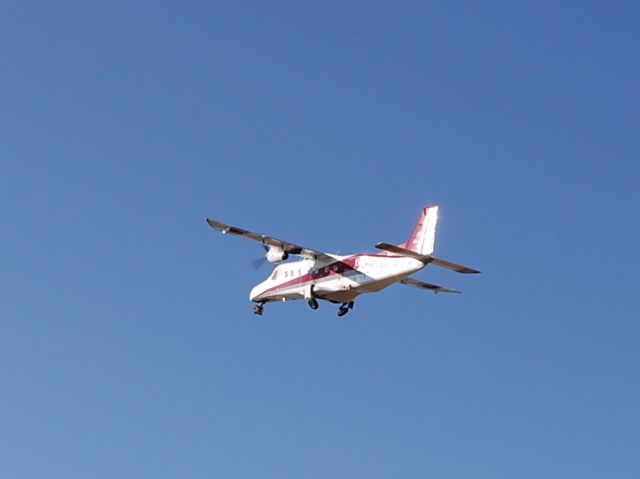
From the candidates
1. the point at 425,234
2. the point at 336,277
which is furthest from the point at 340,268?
the point at 425,234

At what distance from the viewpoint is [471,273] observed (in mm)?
93438

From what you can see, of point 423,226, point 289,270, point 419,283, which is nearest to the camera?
point 423,226

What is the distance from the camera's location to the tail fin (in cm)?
8825

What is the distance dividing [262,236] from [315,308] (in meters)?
5.81

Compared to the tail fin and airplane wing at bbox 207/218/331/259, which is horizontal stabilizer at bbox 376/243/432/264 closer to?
the tail fin

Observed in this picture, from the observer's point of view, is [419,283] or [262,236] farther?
[419,283]

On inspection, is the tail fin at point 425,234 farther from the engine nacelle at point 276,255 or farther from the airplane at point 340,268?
the engine nacelle at point 276,255

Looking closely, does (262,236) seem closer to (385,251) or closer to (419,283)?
(385,251)

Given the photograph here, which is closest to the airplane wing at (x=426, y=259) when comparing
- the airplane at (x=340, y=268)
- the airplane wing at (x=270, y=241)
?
the airplane at (x=340, y=268)

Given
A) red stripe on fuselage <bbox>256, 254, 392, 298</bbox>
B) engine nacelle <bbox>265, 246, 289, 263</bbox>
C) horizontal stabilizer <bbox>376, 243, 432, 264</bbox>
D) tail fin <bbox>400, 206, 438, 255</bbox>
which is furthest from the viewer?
engine nacelle <bbox>265, 246, 289, 263</bbox>

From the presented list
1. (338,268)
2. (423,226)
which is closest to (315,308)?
(338,268)

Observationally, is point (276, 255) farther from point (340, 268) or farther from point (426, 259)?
point (426, 259)

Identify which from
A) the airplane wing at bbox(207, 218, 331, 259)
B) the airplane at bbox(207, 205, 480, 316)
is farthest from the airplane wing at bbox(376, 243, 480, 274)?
the airplane wing at bbox(207, 218, 331, 259)

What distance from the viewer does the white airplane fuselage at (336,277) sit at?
89.1m
